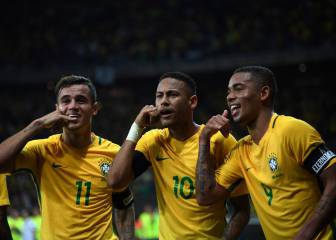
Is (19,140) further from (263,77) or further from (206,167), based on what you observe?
(263,77)

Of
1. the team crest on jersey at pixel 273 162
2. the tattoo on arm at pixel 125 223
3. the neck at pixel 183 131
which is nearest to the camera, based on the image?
the team crest on jersey at pixel 273 162

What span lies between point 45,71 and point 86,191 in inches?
837

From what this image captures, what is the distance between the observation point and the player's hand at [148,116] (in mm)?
4305

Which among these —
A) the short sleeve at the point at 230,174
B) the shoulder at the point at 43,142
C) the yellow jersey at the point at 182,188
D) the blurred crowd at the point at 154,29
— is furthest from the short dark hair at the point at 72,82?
the blurred crowd at the point at 154,29

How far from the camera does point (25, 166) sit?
14.2 ft

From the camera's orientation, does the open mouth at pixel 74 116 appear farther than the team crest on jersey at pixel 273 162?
Yes

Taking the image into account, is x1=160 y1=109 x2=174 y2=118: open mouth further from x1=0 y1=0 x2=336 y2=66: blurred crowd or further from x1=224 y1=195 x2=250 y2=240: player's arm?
x1=0 y1=0 x2=336 y2=66: blurred crowd

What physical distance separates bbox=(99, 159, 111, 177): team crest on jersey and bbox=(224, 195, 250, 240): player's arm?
110 cm

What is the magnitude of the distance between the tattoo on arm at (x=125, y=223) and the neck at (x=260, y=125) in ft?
4.83

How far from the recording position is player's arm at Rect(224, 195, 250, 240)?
423 centimetres

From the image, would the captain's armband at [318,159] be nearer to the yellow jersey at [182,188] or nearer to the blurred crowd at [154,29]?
the yellow jersey at [182,188]

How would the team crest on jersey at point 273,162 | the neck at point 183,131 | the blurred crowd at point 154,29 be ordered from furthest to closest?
1. the blurred crowd at point 154,29
2. the neck at point 183,131
3. the team crest on jersey at point 273,162

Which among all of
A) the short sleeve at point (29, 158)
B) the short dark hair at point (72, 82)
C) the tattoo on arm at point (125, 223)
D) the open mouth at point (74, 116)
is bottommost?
the tattoo on arm at point (125, 223)

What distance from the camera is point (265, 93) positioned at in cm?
386
